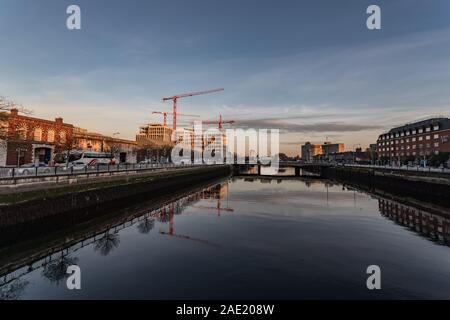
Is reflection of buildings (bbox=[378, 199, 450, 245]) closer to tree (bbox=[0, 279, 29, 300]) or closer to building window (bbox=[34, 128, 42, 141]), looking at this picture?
tree (bbox=[0, 279, 29, 300])

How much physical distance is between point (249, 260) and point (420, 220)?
73.4 feet

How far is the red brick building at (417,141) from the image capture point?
112 m

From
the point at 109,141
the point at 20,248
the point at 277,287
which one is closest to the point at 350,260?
the point at 277,287

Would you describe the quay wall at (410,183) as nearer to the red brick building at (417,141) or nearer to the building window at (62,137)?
the red brick building at (417,141)

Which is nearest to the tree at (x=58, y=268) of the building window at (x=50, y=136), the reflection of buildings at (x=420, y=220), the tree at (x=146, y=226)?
the tree at (x=146, y=226)

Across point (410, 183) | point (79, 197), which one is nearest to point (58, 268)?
point (79, 197)

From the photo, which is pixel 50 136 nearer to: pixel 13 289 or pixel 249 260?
pixel 13 289

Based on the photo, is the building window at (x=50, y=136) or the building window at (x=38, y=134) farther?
the building window at (x=50, y=136)

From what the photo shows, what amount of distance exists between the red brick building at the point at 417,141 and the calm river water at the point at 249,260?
293 feet

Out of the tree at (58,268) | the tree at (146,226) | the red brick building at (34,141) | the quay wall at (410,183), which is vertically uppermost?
the red brick building at (34,141)

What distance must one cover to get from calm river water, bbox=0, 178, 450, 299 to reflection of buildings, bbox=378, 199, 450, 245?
11 centimetres

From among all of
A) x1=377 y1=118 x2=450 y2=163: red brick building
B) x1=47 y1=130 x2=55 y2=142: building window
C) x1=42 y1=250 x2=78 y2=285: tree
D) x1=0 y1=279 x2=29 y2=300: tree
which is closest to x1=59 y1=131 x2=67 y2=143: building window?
x1=47 y1=130 x2=55 y2=142: building window

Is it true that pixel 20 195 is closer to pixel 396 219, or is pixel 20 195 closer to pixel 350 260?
pixel 350 260
